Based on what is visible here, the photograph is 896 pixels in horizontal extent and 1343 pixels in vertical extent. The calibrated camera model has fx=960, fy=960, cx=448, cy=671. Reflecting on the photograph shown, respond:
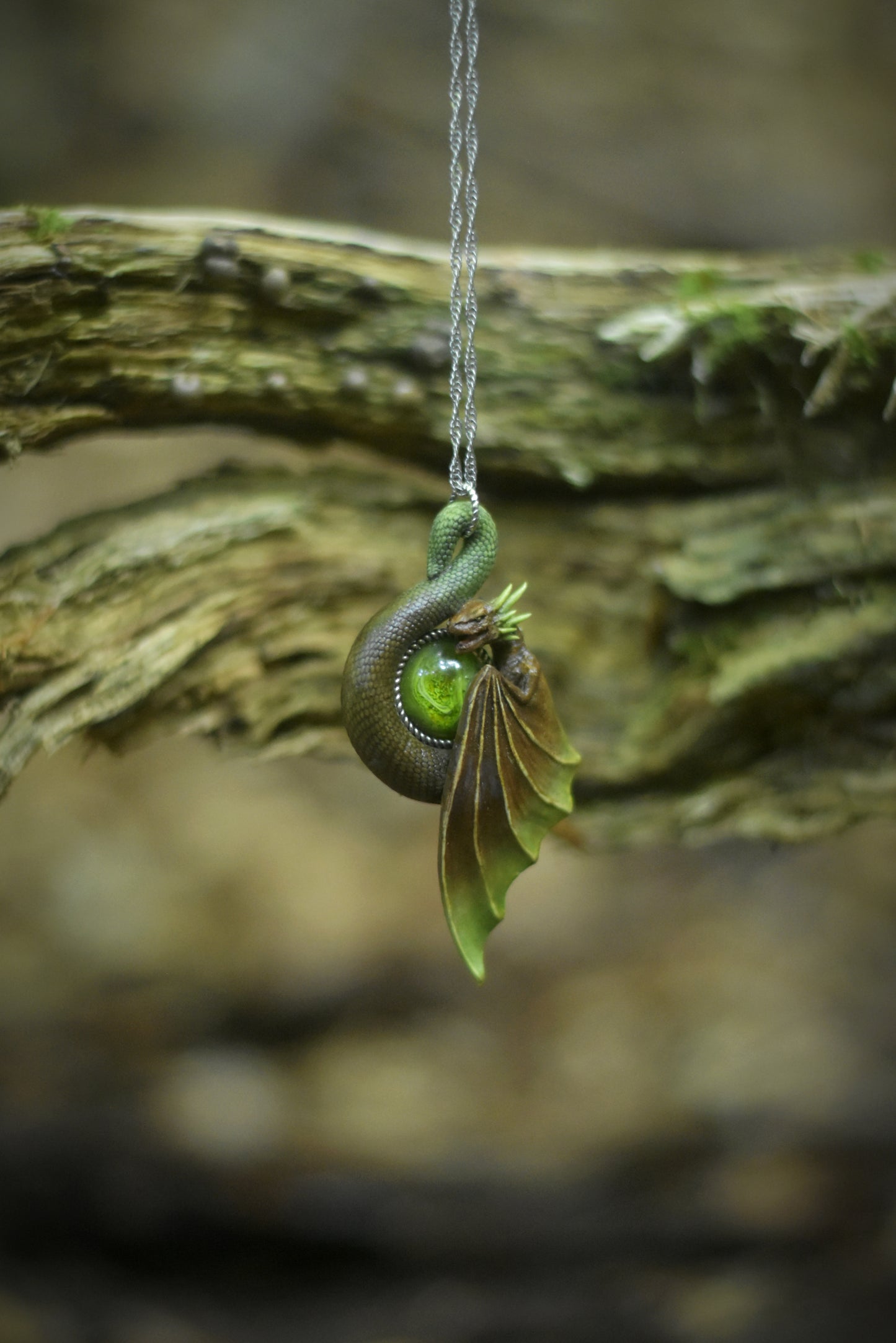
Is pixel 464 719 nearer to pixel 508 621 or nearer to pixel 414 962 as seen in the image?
pixel 508 621

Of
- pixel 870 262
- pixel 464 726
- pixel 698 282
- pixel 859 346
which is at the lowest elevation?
pixel 464 726

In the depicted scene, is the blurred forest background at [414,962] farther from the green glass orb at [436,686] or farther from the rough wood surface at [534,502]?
the green glass orb at [436,686]

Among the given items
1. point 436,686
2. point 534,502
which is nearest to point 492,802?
point 436,686

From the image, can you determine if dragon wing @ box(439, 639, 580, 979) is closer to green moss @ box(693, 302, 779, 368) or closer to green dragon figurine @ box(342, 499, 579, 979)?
green dragon figurine @ box(342, 499, 579, 979)

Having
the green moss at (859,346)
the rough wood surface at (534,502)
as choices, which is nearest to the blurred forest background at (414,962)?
the rough wood surface at (534,502)

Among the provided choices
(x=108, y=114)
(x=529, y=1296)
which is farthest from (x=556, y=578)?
(x=108, y=114)

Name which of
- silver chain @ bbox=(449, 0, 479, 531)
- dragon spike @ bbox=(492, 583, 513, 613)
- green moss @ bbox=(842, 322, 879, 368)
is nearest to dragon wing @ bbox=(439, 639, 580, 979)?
dragon spike @ bbox=(492, 583, 513, 613)

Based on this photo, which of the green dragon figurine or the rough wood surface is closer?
the green dragon figurine

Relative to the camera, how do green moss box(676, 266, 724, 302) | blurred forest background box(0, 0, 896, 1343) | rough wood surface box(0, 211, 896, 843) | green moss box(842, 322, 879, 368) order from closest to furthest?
1. rough wood surface box(0, 211, 896, 843)
2. green moss box(842, 322, 879, 368)
3. green moss box(676, 266, 724, 302)
4. blurred forest background box(0, 0, 896, 1343)
